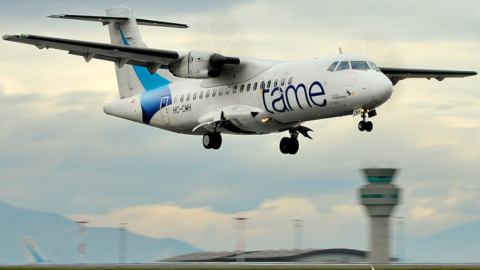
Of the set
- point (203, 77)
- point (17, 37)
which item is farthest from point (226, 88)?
point (17, 37)

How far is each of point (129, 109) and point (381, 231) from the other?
666 inches

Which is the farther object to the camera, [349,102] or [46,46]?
[46,46]

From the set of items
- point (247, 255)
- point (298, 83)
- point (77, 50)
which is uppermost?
point (77, 50)

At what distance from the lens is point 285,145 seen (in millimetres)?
21625

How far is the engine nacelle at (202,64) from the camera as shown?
788 inches

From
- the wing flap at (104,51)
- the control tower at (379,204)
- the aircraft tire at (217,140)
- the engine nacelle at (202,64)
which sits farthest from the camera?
the control tower at (379,204)

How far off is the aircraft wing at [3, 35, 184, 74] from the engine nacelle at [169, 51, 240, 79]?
313 mm

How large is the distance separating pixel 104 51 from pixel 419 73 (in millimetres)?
10308

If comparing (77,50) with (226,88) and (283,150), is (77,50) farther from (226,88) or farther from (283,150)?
(283,150)

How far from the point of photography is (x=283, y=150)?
21.7 metres

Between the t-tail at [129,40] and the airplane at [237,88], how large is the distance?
5 cm

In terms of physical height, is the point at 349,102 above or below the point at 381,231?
above

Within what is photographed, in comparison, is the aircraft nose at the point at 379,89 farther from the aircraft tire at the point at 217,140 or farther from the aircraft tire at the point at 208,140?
the aircraft tire at the point at 208,140

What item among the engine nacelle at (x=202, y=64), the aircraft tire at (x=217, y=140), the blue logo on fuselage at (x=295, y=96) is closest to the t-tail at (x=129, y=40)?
A: the engine nacelle at (x=202, y=64)
